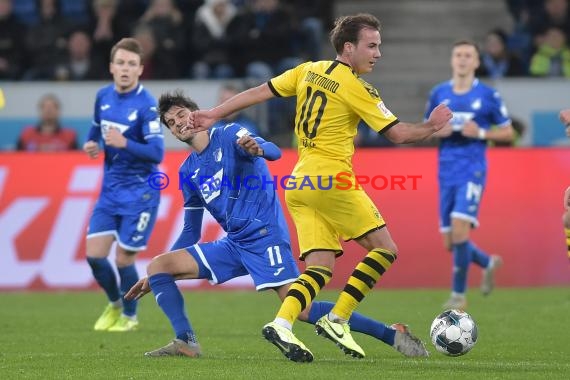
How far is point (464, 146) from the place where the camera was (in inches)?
532

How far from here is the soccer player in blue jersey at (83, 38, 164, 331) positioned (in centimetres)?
1152

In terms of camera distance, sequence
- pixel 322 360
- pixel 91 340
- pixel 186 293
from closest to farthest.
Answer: pixel 322 360 → pixel 91 340 → pixel 186 293

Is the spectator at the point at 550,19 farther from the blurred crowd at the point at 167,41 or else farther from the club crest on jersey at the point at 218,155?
the club crest on jersey at the point at 218,155

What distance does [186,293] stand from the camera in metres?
15.4

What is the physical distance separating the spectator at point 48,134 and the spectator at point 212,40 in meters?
2.69

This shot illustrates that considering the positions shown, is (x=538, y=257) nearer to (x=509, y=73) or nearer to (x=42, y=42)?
(x=509, y=73)

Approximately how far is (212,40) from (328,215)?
34.8ft

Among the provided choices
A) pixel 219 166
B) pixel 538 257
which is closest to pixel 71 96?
pixel 538 257

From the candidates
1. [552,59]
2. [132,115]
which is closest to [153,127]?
[132,115]

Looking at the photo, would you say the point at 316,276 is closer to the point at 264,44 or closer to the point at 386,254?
the point at 386,254

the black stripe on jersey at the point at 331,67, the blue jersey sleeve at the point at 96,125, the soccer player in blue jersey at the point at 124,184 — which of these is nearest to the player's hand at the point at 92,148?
the soccer player in blue jersey at the point at 124,184

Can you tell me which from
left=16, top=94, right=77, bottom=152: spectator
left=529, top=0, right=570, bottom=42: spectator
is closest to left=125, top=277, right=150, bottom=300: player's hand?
left=16, top=94, right=77, bottom=152: spectator

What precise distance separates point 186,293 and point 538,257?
14.3 feet

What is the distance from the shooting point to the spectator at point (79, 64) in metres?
18.5
